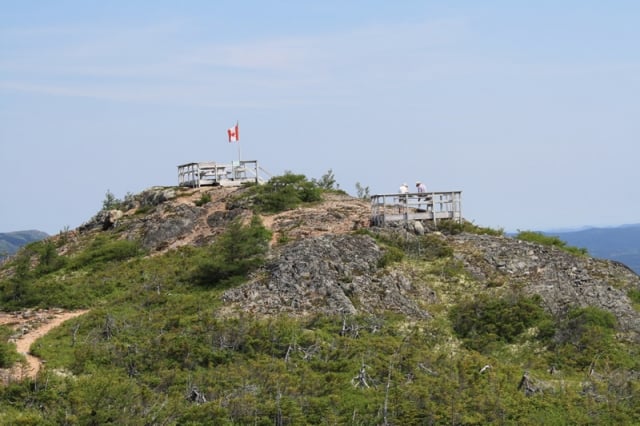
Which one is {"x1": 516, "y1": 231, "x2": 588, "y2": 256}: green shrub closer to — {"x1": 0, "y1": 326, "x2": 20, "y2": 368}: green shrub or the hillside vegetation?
the hillside vegetation

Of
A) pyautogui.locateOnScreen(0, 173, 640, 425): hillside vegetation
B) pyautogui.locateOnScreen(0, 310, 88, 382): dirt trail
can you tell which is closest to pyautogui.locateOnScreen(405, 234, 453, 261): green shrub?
pyautogui.locateOnScreen(0, 173, 640, 425): hillside vegetation

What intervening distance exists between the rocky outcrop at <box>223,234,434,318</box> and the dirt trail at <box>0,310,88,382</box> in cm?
641

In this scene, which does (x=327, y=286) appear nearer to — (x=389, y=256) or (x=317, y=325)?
(x=317, y=325)

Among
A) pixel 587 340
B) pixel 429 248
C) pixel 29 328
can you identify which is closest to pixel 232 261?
pixel 29 328

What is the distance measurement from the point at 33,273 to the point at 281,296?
45.3ft

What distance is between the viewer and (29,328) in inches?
1268

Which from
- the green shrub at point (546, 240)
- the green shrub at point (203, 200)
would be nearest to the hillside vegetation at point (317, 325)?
the green shrub at point (546, 240)

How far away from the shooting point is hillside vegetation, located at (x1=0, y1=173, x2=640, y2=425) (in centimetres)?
2439

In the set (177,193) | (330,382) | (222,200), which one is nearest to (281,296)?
(330,382)

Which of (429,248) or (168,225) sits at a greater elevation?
(168,225)

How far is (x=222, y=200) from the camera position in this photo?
46.0 metres

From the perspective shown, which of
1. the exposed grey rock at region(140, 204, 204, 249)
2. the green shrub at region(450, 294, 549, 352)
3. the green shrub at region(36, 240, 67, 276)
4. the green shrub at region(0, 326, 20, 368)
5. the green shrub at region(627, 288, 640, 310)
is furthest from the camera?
the exposed grey rock at region(140, 204, 204, 249)

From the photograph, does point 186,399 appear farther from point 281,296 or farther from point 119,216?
point 119,216

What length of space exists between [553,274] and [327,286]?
913 centimetres
